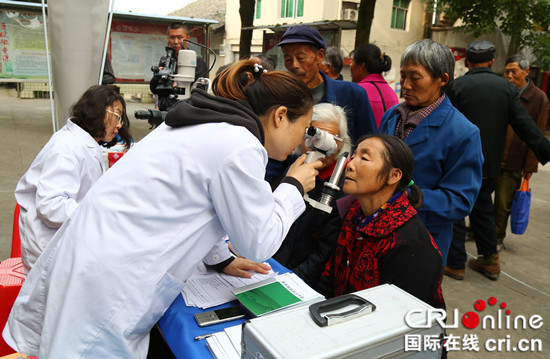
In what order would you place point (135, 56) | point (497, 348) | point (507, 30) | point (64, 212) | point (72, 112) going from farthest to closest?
1. point (507, 30)
2. point (135, 56)
3. point (497, 348)
4. point (72, 112)
5. point (64, 212)

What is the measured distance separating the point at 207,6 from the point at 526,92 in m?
31.3

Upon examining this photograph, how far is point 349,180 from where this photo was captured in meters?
1.85

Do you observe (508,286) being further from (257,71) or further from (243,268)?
(257,71)

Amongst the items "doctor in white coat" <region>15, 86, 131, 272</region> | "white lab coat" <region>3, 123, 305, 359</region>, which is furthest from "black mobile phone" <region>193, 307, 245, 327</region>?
"doctor in white coat" <region>15, 86, 131, 272</region>

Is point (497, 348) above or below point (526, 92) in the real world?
below

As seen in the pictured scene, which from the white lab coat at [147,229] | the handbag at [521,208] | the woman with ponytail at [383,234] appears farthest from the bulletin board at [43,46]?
the white lab coat at [147,229]

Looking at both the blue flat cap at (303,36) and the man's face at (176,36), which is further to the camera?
the man's face at (176,36)

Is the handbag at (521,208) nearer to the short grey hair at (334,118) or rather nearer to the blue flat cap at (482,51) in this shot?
the blue flat cap at (482,51)

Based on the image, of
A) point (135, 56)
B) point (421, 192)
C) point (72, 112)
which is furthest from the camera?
point (135, 56)

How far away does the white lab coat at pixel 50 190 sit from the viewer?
213 cm

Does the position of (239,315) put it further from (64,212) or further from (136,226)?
(64,212)

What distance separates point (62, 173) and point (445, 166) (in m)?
1.90

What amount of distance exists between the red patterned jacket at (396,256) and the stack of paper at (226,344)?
61 cm

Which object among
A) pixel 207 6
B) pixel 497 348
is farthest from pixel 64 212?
pixel 207 6
